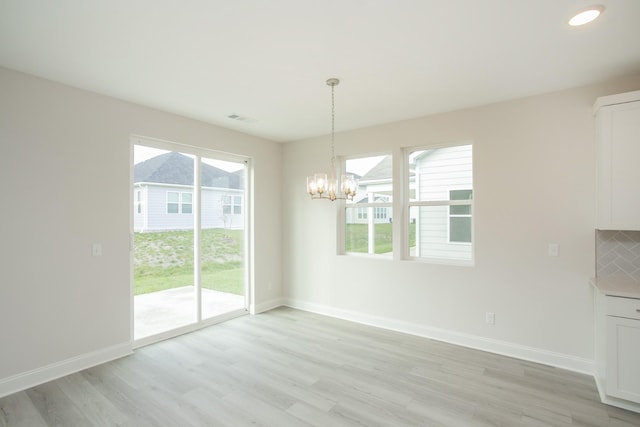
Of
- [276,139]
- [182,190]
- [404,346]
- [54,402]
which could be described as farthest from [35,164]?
[404,346]

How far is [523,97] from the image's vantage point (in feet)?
11.1

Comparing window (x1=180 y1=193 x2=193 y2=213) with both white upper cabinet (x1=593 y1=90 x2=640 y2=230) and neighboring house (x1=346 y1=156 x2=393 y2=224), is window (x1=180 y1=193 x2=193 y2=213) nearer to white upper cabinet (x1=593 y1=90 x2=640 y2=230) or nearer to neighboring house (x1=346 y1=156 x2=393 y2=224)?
neighboring house (x1=346 y1=156 x2=393 y2=224)

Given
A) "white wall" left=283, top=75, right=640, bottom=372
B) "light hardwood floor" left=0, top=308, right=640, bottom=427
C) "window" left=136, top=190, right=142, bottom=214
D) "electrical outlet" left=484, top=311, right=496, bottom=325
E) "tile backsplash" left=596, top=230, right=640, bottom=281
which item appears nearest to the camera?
"light hardwood floor" left=0, top=308, right=640, bottom=427

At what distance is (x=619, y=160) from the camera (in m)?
2.70

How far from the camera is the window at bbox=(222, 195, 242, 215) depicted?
4719 millimetres

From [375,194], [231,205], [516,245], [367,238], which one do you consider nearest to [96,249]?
[231,205]

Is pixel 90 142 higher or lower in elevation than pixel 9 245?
higher

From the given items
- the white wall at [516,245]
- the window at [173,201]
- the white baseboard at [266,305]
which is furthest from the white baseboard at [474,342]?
the window at [173,201]

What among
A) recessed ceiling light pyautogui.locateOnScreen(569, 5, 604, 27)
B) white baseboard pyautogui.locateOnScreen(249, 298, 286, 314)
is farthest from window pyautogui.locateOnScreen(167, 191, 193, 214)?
recessed ceiling light pyautogui.locateOnScreen(569, 5, 604, 27)

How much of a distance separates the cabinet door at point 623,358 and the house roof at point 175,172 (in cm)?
453

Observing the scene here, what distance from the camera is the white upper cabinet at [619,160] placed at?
2629mm

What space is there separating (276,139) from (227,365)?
135 inches

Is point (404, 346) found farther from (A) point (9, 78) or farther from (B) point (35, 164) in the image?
(A) point (9, 78)

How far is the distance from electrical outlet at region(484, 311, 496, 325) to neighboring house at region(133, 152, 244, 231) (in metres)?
3.57
